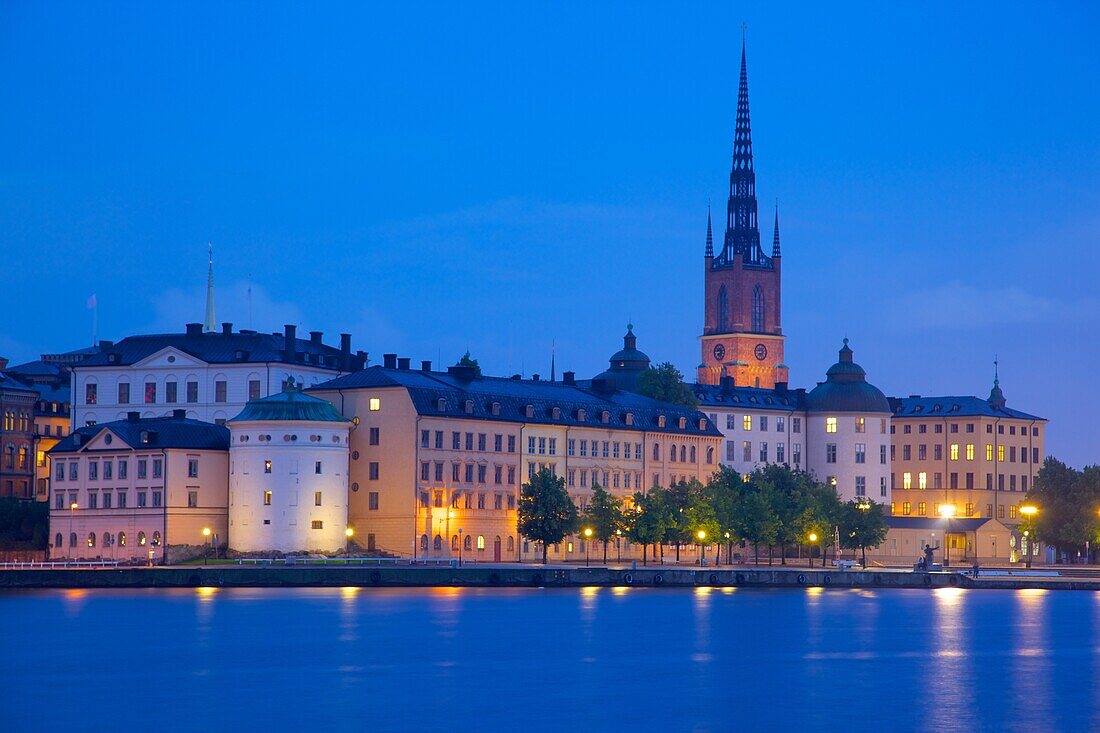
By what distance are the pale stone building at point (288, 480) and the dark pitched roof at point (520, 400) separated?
227 inches

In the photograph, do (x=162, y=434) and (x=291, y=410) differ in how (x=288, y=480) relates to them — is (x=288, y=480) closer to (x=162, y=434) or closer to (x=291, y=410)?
(x=291, y=410)

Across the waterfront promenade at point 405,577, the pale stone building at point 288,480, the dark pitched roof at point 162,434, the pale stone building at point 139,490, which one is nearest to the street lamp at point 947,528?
the waterfront promenade at point 405,577

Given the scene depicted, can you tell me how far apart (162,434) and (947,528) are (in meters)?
66.6

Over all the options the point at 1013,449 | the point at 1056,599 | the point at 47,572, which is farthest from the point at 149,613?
the point at 1013,449

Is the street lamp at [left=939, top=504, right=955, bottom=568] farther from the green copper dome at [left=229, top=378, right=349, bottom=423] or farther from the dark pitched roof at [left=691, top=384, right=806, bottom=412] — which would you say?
the green copper dome at [left=229, top=378, right=349, bottom=423]

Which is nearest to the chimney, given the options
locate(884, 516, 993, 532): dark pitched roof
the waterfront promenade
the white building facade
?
the white building facade

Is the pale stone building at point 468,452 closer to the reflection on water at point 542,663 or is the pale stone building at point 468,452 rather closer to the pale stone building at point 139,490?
the pale stone building at point 139,490

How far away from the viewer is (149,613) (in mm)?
98062

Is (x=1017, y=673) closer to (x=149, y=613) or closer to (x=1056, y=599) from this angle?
(x=149, y=613)

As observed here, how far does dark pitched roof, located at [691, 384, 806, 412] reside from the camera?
181000 millimetres

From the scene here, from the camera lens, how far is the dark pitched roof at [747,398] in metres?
181

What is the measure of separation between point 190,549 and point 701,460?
4438 centimetres

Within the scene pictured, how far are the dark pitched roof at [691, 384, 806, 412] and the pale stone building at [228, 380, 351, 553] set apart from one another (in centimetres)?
5121

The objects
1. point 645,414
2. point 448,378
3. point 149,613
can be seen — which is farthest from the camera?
point 645,414
